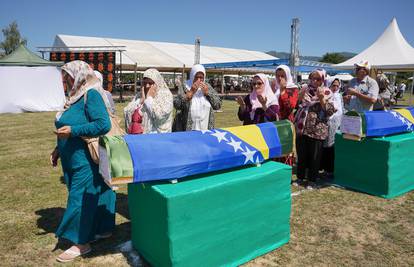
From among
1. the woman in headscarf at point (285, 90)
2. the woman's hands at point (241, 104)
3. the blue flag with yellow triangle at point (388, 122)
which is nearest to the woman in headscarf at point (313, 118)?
the woman in headscarf at point (285, 90)

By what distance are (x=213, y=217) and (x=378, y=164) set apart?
273 centimetres

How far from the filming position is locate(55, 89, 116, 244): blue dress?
261 centimetres

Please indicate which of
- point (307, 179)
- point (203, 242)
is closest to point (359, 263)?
point (203, 242)

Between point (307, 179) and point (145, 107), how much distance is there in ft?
8.58

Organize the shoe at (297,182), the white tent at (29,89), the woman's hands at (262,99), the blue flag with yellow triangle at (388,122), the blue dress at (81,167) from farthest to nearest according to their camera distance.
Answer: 1. the white tent at (29,89)
2. the shoe at (297,182)
3. the blue flag with yellow triangle at (388,122)
4. the woman's hands at (262,99)
5. the blue dress at (81,167)

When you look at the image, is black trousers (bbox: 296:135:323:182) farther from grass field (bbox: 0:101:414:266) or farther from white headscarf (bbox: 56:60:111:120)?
white headscarf (bbox: 56:60:111:120)

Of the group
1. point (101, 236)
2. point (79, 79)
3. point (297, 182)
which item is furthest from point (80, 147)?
point (297, 182)

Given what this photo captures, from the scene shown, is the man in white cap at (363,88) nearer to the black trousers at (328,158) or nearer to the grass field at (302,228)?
the black trousers at (328,158)

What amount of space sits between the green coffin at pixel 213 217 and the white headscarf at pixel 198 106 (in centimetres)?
98

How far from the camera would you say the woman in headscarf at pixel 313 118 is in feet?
13.6

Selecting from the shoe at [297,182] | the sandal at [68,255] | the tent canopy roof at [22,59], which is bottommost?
the sandal at [68,255]

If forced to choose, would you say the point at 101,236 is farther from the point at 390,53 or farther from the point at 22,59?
the point at 390,53

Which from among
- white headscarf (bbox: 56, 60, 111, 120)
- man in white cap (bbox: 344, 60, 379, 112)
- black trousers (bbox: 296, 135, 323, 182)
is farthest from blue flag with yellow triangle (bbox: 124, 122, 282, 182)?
man in white cap (bbox: 344, 60, 379, 112)

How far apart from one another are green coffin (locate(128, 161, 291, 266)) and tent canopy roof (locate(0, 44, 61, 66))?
13183mm
